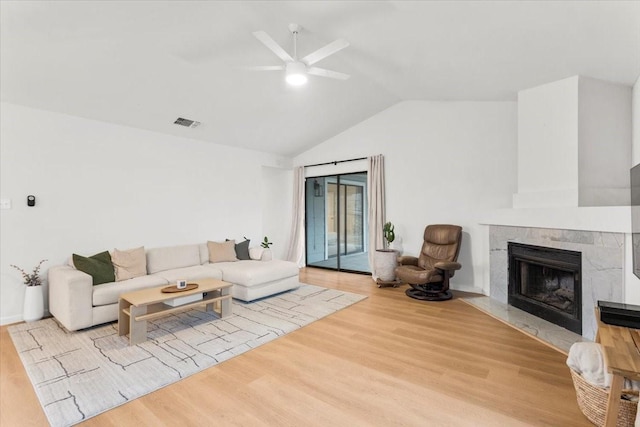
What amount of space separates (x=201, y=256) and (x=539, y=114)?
5.08m

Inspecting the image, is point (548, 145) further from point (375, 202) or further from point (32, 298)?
point (32, 298)

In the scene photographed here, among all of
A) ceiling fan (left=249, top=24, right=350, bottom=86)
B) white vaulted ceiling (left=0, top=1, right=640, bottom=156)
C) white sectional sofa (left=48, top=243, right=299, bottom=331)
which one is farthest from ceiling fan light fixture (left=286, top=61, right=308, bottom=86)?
white sectional sofa (left=48, top=243, right=299, bottom=331)

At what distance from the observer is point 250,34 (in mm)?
3143

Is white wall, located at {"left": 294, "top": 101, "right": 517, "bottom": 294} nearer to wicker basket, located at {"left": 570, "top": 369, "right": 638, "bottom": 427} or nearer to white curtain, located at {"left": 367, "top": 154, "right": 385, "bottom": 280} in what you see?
white curtain, located at {"left": 367, "top": 154, "right": 385, "bottom": 280}

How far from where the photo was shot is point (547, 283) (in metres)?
3.54

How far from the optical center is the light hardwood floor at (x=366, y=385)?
1.86m

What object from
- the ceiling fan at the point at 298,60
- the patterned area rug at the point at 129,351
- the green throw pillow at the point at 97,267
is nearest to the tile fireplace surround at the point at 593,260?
the patterned area rug at the point at 129,351

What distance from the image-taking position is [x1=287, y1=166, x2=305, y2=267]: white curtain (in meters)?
6.71

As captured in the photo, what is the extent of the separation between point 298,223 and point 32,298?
4.39 meters

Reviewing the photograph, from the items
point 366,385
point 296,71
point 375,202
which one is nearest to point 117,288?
point 366,385

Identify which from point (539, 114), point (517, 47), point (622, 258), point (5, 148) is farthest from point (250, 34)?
point (622, 258)

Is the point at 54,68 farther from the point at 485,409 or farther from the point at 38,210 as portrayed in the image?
the point at 485,409

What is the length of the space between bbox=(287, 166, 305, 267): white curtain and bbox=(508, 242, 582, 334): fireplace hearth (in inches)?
159

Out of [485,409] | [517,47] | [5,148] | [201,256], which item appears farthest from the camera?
[201,256]
